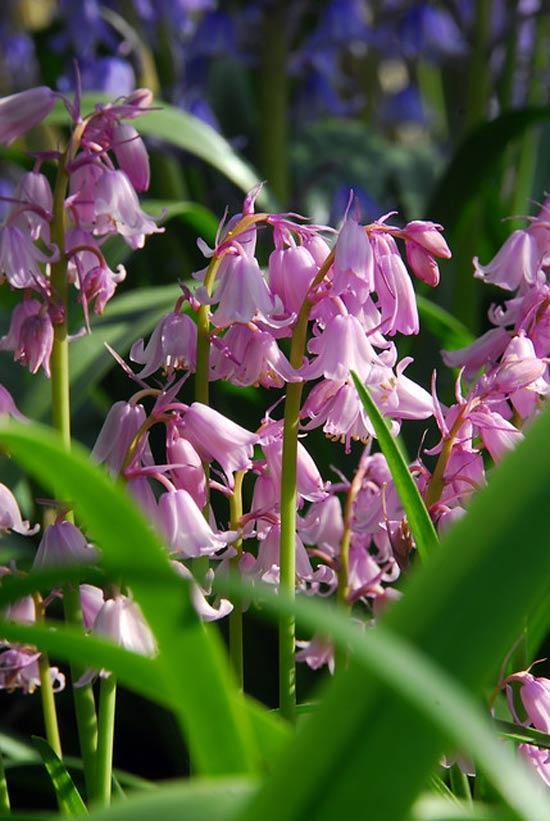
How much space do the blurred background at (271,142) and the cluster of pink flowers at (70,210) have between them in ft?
1.10

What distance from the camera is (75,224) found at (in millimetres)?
814

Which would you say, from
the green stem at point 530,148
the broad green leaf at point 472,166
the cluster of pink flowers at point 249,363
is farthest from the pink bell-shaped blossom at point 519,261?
the green stem at point 530,148

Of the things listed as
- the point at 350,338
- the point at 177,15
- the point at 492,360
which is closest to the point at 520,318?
the point at 492,360

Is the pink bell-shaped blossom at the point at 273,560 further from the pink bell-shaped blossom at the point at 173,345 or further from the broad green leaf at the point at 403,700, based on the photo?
the broad green leaf at the point at 403,700

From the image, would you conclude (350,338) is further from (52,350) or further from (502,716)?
(502,716)

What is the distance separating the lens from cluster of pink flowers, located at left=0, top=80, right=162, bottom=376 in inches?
29.7

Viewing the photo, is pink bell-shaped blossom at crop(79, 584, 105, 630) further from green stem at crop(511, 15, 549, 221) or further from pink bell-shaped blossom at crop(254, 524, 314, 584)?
green stem at crop(511, 15, 549, 221)

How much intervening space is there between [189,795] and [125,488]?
0.30 meters

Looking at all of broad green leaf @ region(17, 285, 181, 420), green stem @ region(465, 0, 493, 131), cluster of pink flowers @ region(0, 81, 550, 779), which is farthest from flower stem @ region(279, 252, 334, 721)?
green stem @ region(465, 0, 493, 131)

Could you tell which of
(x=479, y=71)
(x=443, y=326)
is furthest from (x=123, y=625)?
(x=479, y=71)

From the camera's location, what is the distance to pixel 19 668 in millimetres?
781

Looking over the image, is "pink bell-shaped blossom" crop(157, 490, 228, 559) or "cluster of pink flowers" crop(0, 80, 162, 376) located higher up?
"cluster of pink flowers" crop(0, 80, 162, 376)

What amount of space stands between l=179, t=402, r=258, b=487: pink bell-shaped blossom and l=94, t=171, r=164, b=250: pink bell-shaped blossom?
127 millimetres

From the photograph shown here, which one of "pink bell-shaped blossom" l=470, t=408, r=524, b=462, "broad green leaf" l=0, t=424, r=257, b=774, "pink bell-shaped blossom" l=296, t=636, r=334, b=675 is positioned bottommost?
"pink bell-shaped blossom" l=296, t=636, r=334, b=675
